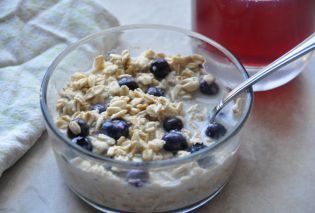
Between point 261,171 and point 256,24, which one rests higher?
point 256,24

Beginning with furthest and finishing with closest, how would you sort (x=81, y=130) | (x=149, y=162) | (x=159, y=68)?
(x=159, y=68) < (x=81, y=130) < (x=149, y=162)

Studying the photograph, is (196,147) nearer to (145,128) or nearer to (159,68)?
(145,128)

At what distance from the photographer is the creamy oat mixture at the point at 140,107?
708 millimetres

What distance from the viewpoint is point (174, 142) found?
0.70 m

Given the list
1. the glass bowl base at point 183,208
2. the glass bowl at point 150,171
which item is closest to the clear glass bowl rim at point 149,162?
the glass bowl at point 150,171

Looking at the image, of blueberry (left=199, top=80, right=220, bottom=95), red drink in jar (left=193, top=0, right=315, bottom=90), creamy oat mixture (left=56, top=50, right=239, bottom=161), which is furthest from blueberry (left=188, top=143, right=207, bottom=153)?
red drink in jar (left=193, top=0, right=315, bottom=90)

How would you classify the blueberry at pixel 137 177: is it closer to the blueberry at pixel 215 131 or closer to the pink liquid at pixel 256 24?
the blueberry at pixel 215 131

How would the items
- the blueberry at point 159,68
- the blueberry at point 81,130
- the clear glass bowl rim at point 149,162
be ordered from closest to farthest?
the clear glass bowl rim at point 149,162
the blueberry at point 81,130
the blueberry at point 159,68

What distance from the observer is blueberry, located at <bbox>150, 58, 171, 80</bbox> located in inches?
33.1

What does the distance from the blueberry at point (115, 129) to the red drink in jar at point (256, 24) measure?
0.83 ft

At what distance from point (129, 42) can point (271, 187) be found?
1.16 ft

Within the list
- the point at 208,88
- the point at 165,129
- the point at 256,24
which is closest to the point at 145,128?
the point at 165,129

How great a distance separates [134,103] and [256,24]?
0.23 m

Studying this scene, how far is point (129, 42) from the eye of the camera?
0.91 m
